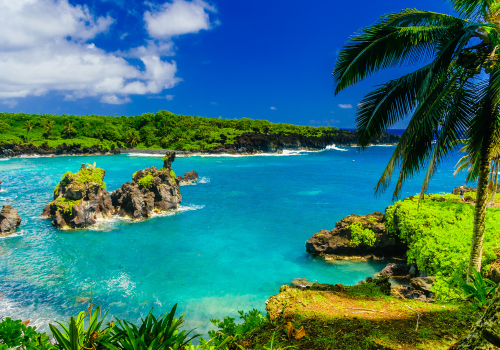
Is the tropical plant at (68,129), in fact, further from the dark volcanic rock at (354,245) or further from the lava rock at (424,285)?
the lava rock at (424,285)

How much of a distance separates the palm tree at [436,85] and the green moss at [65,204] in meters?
25.2

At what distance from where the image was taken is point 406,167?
7023 millimetres

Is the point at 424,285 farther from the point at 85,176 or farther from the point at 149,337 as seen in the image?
the point at 85,176

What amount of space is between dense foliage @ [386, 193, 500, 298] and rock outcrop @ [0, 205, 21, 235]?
2867cm

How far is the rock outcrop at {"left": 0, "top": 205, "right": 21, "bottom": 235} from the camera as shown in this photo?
74.3 feet

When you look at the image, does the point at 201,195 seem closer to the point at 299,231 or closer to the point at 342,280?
the point at 299,231

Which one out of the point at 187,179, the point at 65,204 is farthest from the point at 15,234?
the point at 187,179

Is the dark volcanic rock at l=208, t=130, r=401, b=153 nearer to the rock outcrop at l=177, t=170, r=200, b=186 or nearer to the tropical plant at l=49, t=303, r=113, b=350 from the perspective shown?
the rock outcrop at l=177, t=170, r=200, b=186

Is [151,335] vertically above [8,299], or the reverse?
[151,335]

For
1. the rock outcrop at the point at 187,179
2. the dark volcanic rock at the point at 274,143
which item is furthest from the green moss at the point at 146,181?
the dark volcanic rock at the point at 274,143

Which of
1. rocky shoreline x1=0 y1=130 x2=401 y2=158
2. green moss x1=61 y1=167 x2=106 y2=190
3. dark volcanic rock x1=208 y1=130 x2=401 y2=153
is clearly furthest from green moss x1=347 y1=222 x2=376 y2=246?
dark volcanic rock x1=208 y1=130 x2=401 y2=153

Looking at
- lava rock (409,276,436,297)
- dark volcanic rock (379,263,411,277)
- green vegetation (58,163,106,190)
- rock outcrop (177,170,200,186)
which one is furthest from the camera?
rock outcrop (177,170,200,186)

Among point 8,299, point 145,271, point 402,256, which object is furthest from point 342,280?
point 8,299

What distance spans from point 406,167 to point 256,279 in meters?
12.5
